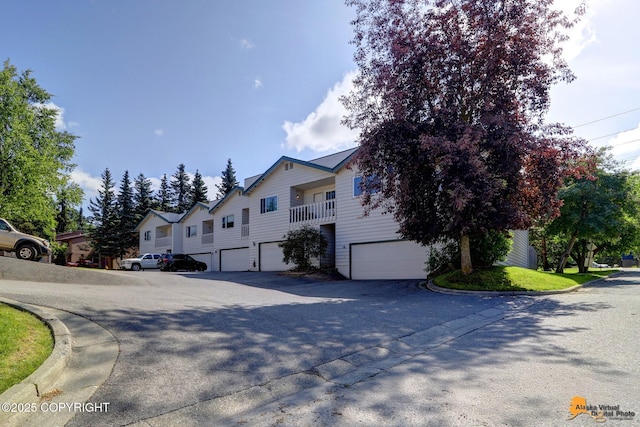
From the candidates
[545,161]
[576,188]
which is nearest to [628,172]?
[576,188]

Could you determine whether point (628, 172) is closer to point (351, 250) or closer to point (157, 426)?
point (351, 250)

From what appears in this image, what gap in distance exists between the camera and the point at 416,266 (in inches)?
675

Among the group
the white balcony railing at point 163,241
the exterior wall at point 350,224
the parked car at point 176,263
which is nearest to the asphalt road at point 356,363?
the exterior wall at point 350,224

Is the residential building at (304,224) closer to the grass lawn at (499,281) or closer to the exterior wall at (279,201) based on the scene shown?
the exterior wall at (279,201)

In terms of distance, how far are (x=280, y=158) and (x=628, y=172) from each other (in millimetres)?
19979

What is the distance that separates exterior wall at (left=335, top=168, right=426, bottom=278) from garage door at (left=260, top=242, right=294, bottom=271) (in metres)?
4.37

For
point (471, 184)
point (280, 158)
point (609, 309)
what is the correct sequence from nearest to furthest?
1. point (609, 309)
2. point (471, 184)
3. point (280, 158)

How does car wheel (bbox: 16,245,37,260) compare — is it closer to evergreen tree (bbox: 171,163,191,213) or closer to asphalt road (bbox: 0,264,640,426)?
asphalt road (bbox: 0,264,640,426)

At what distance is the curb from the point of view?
10.6ft


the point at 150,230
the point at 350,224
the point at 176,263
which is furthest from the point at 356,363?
the point at 150,230

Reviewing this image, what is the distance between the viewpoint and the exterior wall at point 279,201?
898 inches

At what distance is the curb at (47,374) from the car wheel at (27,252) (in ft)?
43.3

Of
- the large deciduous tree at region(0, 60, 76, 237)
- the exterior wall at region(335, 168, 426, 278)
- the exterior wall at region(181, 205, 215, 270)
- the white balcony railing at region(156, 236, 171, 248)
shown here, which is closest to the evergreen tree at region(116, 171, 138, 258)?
the white balcony railing at region(156, 236, 171, 248)

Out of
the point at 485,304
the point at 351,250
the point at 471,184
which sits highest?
the point at 471,184
